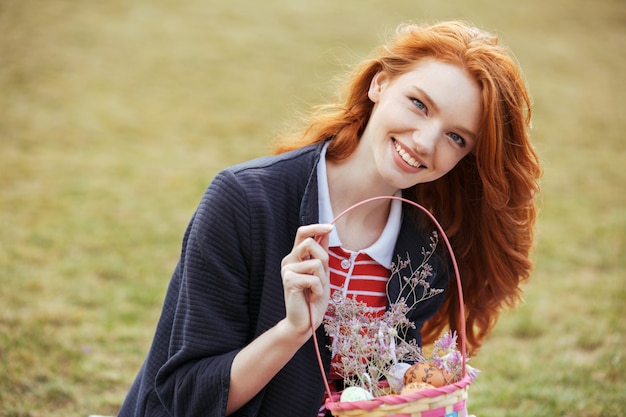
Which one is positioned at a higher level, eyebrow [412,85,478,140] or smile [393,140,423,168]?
eyebrow [412,85,478,140]

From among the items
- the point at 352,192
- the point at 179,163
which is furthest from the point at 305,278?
the point at 179,163

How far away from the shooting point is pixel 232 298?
77.9 inches

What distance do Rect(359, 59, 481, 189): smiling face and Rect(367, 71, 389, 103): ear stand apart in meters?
0.12

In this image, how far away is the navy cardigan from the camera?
Answer: 1923 mm

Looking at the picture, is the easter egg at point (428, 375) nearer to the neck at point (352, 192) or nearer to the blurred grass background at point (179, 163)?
the neck at point (352, 192)

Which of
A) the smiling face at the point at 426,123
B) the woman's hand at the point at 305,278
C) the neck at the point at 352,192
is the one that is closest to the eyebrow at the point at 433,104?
the smiling face at the point at 426,123

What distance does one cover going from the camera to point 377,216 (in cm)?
235

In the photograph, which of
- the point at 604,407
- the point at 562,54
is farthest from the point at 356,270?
the point at 562,54

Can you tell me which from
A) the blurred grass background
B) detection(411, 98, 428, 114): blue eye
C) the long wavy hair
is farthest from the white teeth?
the blurred grass background

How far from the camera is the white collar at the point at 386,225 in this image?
2.14m

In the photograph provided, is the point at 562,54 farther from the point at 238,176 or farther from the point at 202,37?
the point at 238,176

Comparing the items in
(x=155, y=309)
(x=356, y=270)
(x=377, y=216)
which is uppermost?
(x=377, y=216)

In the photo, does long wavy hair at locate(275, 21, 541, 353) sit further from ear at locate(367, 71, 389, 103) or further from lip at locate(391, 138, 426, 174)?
lip at locate(391, 138, 426, 174)

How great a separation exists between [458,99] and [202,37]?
1142cm
